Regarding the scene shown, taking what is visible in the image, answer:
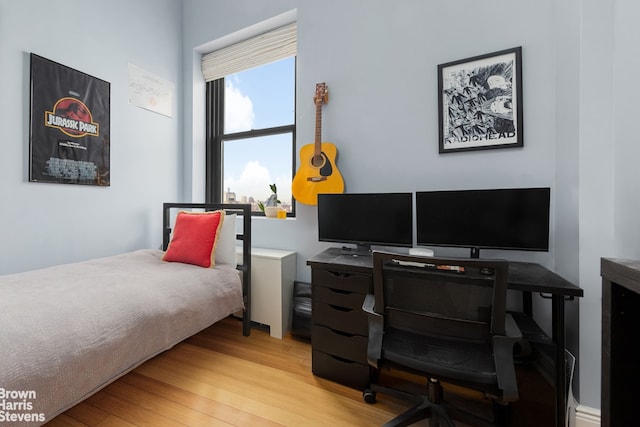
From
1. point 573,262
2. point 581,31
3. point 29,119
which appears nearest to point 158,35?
point 29,119

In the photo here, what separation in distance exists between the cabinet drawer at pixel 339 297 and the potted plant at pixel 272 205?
42.3 inches

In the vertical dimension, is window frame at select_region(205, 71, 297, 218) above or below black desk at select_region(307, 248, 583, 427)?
above

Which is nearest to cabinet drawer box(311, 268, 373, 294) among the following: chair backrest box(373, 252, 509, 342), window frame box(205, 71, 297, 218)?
chair backrest box(373, 252, 509, 342)

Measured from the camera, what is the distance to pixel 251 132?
286 centimetres

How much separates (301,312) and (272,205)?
1.05m

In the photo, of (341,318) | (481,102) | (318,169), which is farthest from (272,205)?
(481,102)

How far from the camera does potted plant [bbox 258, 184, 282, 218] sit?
100 inches

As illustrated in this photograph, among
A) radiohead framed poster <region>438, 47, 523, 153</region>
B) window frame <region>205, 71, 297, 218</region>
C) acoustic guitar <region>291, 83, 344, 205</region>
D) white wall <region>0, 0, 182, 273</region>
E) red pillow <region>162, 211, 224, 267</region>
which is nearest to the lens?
radiohead framed poster <region>438, 47, 523, 153</region>

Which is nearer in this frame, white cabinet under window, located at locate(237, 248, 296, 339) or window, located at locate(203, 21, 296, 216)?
white cabinet under window, located at locate(237, 248, 296, 339)

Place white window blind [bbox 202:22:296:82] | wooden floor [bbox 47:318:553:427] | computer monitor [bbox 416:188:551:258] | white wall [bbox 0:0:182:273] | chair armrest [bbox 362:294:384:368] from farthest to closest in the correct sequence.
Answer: white window blind [bbox 202:22:296:82], white wall [bbox 0:0:182:273], computer monitor [bbox 416:188:551:258], wooden floor [bbox 47:318:553:427], chair armrest [bbox 362:294:384:368]

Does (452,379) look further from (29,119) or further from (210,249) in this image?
(29,119)

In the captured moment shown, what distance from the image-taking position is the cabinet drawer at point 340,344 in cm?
152

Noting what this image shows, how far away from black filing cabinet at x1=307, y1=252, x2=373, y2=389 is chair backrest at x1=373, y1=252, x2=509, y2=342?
393 mm

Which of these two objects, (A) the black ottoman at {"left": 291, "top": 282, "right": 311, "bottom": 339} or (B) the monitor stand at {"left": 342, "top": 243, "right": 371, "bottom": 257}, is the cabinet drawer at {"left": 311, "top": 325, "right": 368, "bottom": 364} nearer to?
(A) the black ottoman at {"left": 291, "top": 282, "right": 311, "bottom": 339}
